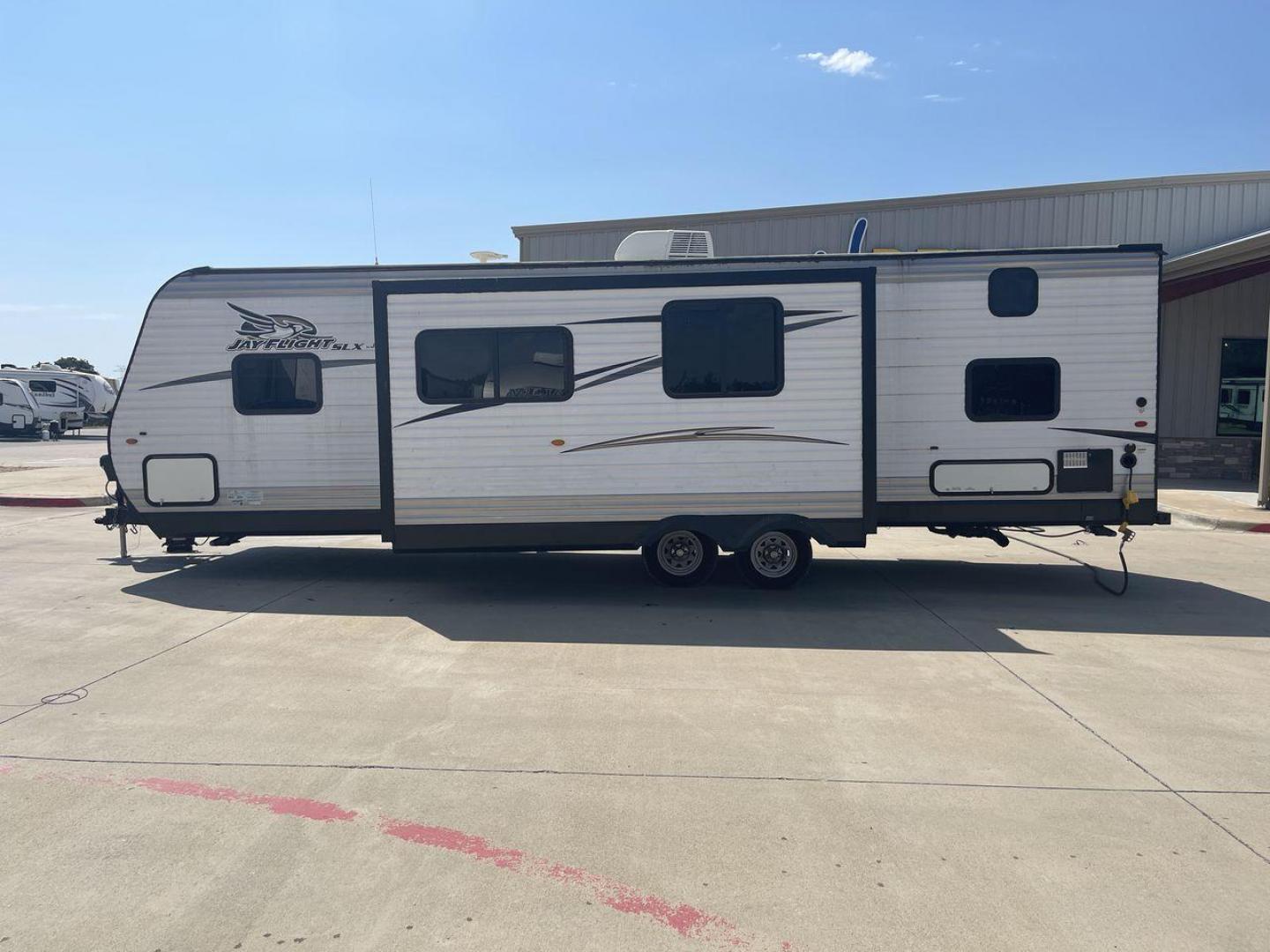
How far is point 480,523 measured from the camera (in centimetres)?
857

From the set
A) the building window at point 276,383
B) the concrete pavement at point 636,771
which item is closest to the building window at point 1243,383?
the concrete pavement at point 636,771

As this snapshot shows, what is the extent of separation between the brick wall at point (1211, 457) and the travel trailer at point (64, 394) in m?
36.3

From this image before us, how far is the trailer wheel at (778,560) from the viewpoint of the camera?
28.5ft

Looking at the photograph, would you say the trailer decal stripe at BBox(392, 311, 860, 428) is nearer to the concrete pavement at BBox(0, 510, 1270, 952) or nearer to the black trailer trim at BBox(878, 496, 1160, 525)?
the black trailer trim at BBox(878, 496, 1160, 525)

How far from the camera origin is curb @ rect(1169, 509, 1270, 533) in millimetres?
12977

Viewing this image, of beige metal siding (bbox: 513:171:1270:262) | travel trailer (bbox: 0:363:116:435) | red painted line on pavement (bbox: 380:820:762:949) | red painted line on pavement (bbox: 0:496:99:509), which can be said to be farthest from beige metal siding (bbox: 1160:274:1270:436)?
travel trailer (bbox: 0:363:116:435)

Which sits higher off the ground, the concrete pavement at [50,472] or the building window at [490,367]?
the building window at [490,367]

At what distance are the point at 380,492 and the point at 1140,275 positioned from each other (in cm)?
779

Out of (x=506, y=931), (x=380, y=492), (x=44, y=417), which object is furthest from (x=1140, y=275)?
(x=44, y=417)

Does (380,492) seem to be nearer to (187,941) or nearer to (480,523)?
(480,523)

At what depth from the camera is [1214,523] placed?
43.8 ft

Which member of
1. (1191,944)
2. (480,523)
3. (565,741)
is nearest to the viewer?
(1191,944)

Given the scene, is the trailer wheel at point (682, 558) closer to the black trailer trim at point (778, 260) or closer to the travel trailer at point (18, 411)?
the black trailer trim at point (778, 260)

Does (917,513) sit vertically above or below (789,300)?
below
